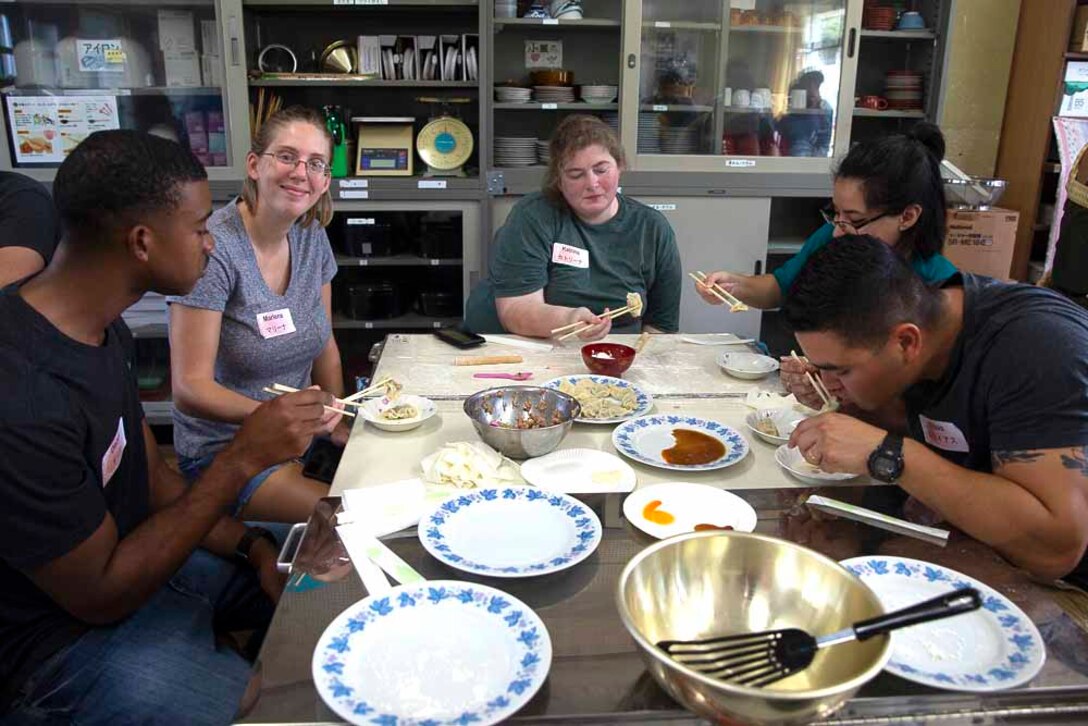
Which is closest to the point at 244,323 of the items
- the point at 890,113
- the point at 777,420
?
the point at 777,420

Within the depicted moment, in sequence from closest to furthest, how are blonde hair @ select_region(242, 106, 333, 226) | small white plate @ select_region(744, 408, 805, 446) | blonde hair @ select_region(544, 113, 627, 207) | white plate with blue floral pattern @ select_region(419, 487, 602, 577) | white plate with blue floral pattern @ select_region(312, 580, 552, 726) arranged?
white plate with blue floral pattern @ select_region(312, 580, 552, 726) → white plate with blue floral pattern @ select_region(419, 487, 602, 577) → small white plate @ select_region(744, 408, 805, 446) → blonde hair @ select_region(242, 106, 333, 226) → blonde hair @ select_region(544, 113, 627, 207)

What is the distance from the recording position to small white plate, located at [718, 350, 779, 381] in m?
1.98

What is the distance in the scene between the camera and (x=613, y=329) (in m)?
2.54

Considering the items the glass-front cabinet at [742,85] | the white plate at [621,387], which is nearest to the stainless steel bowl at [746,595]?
the white plate at [621,387]

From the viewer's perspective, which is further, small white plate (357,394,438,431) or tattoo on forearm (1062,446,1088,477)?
small white plate (357,394,438,431)

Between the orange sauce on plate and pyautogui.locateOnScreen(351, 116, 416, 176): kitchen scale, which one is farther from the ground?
pyautogui.locateOnScreen(351, 116, 416, 176): kitchen scale

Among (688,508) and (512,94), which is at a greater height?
(512,94)

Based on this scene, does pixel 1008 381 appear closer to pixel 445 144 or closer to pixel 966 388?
pixel 966 388

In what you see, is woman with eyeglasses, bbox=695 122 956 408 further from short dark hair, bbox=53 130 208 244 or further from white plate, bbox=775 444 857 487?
short dark hair, bbox=53 130 208 244

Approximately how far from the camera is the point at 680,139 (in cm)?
377

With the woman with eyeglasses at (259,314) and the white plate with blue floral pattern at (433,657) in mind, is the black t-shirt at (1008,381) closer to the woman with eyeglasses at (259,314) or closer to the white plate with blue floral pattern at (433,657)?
the white plate with blue floral pattern at (433,657)

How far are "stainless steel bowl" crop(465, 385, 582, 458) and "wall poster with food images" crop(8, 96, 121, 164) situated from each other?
283 centimetres

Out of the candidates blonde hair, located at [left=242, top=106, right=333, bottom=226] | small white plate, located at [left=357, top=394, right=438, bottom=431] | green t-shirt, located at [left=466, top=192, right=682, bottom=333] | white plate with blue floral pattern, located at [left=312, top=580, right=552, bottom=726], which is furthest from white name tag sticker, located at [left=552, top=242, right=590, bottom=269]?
white plate with blue floral pattern, located at [left=312, top=580, right=552, bottom=726]

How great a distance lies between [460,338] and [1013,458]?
1420 mm
